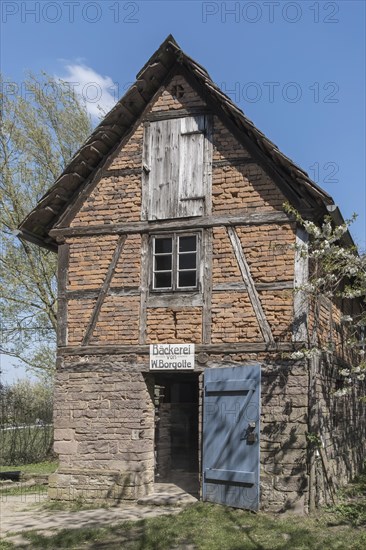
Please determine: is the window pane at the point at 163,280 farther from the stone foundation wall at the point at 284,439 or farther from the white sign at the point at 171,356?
the stone foundation wall at the point at 284,439

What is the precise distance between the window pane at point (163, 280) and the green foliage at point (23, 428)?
27.8 feet

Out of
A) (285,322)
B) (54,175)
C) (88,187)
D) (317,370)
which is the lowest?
(317,370)

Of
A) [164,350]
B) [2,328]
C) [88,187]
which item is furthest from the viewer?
[2,328]

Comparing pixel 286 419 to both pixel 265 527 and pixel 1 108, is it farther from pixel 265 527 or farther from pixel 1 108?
pixel 1 108

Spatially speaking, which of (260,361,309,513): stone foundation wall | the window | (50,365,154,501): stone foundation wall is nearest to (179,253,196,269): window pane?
the window

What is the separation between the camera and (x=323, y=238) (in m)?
11.6

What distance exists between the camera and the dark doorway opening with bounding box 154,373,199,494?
1423 cm

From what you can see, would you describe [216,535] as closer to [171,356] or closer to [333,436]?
[171,356]

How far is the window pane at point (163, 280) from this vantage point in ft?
40.5

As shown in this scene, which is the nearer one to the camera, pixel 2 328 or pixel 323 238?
pixel 323 238

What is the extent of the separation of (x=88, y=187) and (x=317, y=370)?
5.72m

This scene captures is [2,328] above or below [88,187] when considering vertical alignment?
below

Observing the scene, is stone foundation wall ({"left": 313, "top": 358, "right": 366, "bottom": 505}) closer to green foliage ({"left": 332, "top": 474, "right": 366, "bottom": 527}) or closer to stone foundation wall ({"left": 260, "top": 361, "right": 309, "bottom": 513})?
green foliage ({"left": 332, "top": 474, "right": 366, "bottom": 527})

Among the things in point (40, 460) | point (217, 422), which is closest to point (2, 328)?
point (40, 460)
